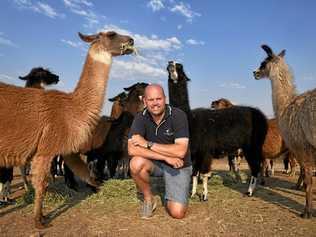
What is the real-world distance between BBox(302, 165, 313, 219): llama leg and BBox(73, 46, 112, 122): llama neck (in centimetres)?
323

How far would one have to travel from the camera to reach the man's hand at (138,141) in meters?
4.81

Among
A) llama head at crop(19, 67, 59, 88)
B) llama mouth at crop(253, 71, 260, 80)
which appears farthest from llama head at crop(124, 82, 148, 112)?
llama mouth at crop(253, 71, 260, 80)

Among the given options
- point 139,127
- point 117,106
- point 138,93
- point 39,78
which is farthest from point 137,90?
point 139,127

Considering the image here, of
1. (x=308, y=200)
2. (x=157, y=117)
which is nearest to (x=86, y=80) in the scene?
(x=157, y=117)

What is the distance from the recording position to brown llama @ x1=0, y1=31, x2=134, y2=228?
4734 mm

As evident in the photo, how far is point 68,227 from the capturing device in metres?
4.64

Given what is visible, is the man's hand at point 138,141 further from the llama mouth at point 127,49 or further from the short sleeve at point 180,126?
the llama mouth at point 127,49

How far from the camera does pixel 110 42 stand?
5.60 meters

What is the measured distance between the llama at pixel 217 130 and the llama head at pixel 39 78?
2.86 m

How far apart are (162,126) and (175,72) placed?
8.82 feet

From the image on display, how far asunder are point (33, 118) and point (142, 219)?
206 cm

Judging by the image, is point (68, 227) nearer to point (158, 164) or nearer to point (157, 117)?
point (158, 164)

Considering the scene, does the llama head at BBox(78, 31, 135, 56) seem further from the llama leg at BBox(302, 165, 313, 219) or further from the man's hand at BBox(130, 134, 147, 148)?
the llama leg at BBox(302, 165, 313, 219)

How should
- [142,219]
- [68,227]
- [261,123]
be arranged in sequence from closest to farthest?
1. [68,227]
2. [142,219]
3. [261,123]
